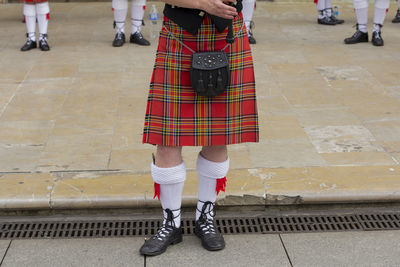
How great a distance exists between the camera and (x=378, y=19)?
6672 millimetres

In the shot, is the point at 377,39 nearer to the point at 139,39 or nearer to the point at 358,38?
the point at 358,38

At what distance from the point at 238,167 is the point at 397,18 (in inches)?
197

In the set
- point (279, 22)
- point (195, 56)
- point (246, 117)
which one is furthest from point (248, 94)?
point (279, 22)

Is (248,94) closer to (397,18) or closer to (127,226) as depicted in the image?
(127,226)

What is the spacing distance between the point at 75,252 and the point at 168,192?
0.53 meters

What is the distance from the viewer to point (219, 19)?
2.46 metres

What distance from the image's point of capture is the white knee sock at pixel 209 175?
2799 mm

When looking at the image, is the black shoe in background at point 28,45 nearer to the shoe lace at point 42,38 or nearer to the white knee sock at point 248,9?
the shoe lace at point 42,38

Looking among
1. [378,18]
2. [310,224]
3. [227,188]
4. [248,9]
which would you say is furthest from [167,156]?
[378,18]

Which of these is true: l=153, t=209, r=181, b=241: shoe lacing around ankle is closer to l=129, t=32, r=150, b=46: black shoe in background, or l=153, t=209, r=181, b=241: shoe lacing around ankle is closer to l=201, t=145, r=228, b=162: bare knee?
l=201, t=145, r=228, b=162: bare knee

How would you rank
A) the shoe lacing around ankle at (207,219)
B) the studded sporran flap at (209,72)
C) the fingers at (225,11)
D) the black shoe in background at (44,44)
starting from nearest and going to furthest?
the fingers at (225,11) < the studded sporran flap at (209,72) < the shoe lacing around ankle at (207,219) < the black shoe in background at (44,44)

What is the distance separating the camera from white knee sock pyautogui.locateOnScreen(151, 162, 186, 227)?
2.71 meters

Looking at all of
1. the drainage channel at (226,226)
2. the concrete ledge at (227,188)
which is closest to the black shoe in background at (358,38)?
the concrete ledge at (227,188)

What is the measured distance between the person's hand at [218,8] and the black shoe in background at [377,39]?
178 inches
